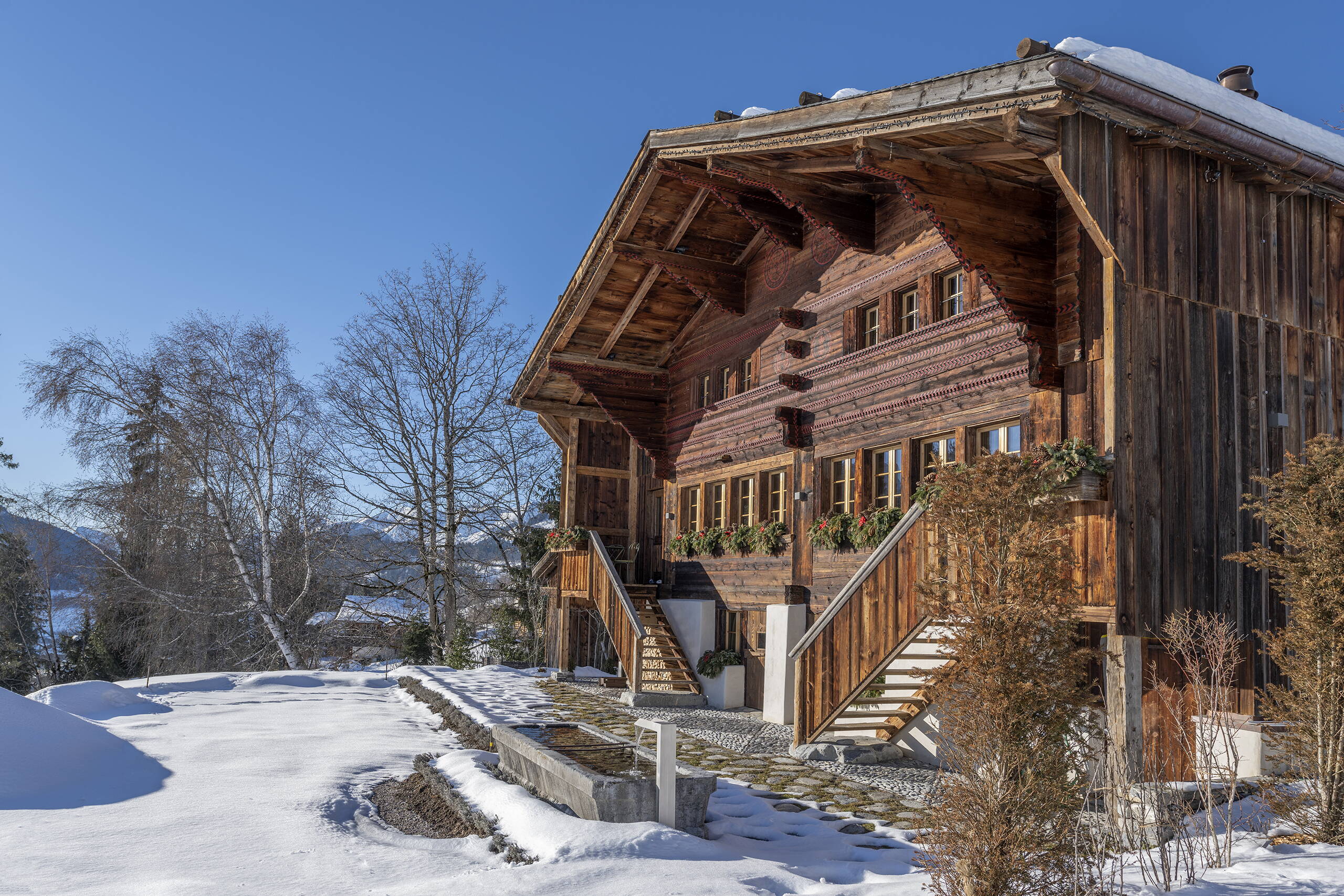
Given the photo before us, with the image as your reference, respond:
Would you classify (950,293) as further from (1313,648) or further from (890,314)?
(1313,648)

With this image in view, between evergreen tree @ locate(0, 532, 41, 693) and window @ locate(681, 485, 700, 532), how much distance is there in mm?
19885

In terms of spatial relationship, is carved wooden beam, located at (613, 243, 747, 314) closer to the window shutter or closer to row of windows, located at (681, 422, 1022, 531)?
row of windows, located at (681, 422, 1022, 531)

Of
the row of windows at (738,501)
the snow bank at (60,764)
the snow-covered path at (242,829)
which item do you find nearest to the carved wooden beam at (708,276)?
the row of windows at (738,501)

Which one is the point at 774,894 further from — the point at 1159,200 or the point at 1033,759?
the point at 1159,200

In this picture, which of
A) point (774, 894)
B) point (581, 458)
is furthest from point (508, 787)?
point (581, 458)

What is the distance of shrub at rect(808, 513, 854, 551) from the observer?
1232 centimetres

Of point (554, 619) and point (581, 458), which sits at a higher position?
point (581, 458)

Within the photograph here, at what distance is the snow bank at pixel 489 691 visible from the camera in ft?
41.7

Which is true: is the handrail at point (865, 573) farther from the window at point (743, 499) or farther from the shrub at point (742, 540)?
the window at point (743, 499)

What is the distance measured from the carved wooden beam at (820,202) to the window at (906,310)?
87cm

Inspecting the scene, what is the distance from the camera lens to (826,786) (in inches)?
355

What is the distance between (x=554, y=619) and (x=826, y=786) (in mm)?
12014

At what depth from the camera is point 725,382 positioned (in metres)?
16.6

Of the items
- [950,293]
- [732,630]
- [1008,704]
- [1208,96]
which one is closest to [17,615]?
[732,630]
